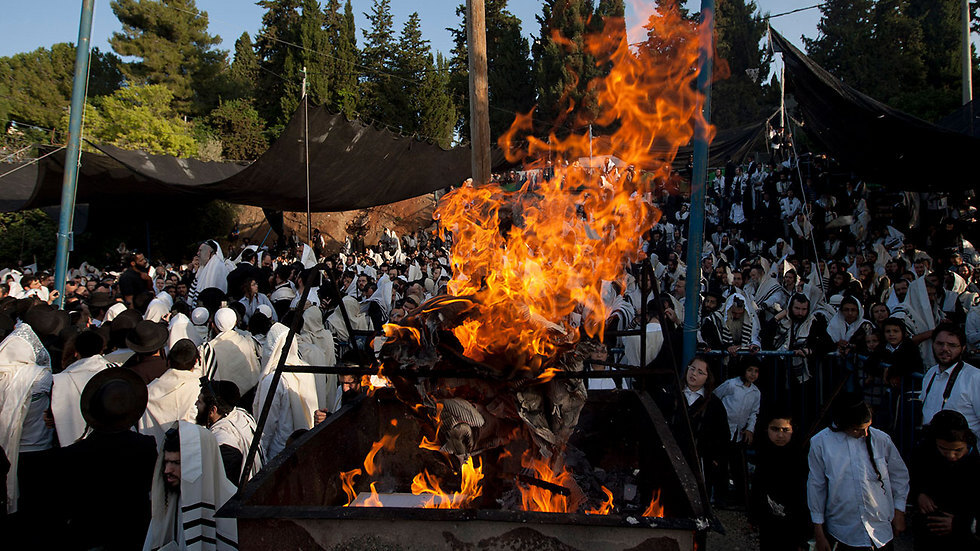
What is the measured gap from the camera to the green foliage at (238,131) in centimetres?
2842

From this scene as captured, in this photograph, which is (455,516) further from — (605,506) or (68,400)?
(68,400)

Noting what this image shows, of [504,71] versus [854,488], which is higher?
[504,71]

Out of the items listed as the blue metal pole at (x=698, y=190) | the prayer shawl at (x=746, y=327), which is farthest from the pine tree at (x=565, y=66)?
the blue metal pole at (x=698, y=190)

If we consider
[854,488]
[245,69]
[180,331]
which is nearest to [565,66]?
[180,331]

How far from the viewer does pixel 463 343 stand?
296cm

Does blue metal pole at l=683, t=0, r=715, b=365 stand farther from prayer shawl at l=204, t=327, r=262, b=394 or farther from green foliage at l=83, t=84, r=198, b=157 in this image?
green foliage at l=83, t=84, r=198, b=157

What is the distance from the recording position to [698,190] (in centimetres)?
538

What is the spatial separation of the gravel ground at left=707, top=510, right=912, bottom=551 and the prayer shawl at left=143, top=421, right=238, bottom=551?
356 cm

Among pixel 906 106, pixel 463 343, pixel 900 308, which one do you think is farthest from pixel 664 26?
pixel 906 106

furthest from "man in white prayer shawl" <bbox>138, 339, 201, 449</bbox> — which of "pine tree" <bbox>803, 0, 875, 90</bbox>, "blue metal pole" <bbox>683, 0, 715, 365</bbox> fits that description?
"pine tree" <bbox>803, 0, 875, 90</bbox>

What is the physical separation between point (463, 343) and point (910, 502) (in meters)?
4.30

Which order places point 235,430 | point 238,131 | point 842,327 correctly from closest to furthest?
1. point 235,430
2. point 842,327
3. point 238,131

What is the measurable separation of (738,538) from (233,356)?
4979mm

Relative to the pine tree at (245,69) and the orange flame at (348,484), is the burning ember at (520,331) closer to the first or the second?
the orange flame at (348,484)
